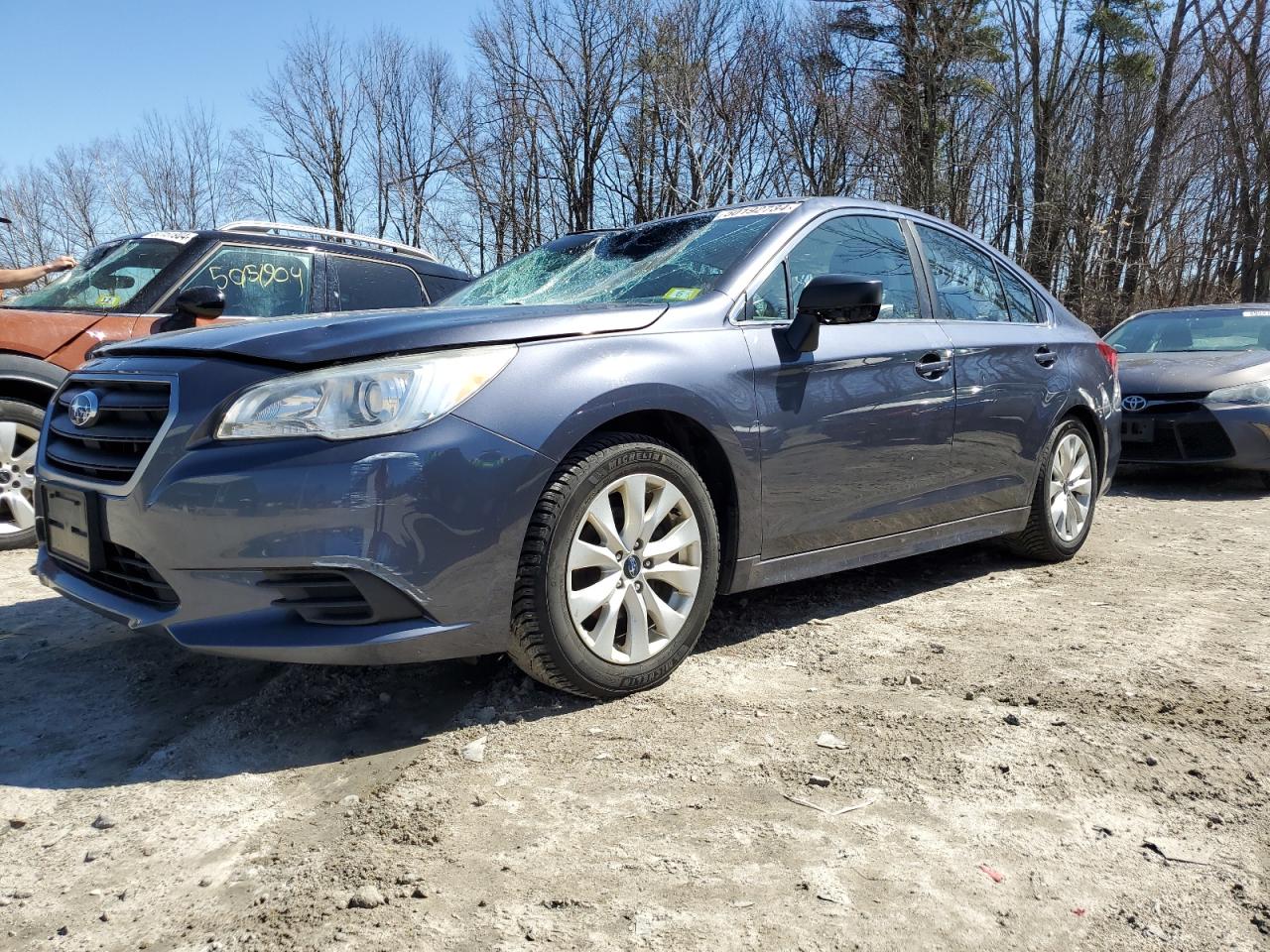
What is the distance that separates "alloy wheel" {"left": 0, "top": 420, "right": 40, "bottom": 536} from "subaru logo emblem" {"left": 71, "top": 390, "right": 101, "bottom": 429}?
2691mm

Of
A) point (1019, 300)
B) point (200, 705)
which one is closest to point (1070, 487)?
point (1019, 300)

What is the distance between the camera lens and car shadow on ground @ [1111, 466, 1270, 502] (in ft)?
24.0

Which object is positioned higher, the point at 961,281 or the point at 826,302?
the point at 961,281

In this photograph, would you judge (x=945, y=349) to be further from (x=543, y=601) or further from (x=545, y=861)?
(x=545, y=861)

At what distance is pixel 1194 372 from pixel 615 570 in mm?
6460

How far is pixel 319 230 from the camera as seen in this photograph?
6477 millimetres

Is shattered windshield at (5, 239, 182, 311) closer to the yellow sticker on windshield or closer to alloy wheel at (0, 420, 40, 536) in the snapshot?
alloy wheel at (0, 420, 40, 536)

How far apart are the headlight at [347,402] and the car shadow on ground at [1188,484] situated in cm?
635

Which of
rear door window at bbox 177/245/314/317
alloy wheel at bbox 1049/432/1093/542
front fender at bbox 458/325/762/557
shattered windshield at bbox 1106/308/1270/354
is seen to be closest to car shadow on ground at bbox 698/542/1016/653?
alloy wheel at bbox 1049/432/1093/542

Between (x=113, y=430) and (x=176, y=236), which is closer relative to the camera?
(x=113, y=430)

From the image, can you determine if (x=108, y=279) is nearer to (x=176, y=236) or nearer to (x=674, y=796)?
(x=176, y=236)

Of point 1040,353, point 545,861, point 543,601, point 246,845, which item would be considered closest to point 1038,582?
point 1040,353

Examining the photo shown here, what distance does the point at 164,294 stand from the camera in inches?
219

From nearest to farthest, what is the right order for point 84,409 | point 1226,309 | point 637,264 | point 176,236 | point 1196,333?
point 84,409 < point 637,264 < point 176,236 < point 1196,333 < point 1226,309
